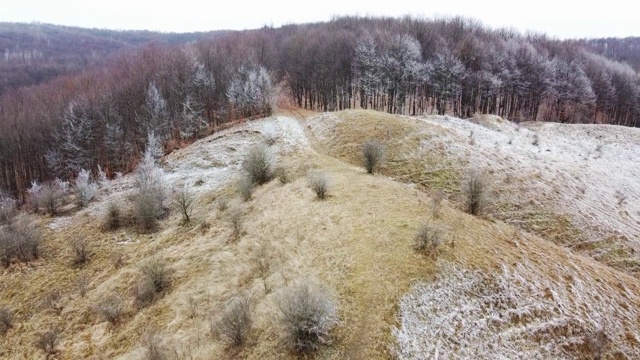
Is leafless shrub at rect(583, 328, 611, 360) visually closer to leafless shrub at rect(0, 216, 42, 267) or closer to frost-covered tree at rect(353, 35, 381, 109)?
leafless shrub at rect(0, 216, 42, 267)

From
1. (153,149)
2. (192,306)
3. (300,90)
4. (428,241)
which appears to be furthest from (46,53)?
(428,241)

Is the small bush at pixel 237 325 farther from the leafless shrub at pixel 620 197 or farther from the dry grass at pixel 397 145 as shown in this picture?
the leafless shrub at pixel 620 197

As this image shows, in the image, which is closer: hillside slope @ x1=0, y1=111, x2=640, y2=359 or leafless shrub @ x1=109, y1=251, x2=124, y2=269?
hillside slope @ x1=0, y1=111, x2=640, y2=359

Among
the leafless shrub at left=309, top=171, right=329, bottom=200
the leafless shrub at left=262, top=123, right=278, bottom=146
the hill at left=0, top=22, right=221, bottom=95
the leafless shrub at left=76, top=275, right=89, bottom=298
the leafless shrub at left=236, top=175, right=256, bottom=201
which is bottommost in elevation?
the leafless shrub at left=76, top=275, right=89, bottom=298

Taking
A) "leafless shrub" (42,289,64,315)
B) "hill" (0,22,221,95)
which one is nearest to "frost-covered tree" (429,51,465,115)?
"leafless shrub" (42,289,64,315)

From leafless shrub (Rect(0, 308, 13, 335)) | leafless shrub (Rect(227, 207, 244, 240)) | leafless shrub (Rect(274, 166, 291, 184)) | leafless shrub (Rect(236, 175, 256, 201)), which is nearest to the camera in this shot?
leafless shrub (Rect(0, 308, 13, 335))

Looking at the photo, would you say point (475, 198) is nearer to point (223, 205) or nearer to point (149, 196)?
point (223, 205)

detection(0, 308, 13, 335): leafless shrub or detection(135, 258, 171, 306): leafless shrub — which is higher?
detection(135, 258, 171, 306): leafless shrub
